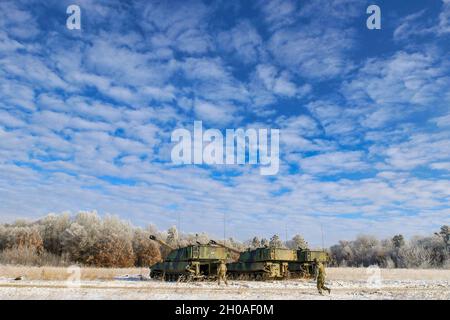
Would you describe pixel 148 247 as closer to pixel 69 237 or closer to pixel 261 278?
pixel 69 237

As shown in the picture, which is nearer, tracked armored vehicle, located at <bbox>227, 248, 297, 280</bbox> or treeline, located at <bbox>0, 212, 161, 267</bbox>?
tracked armored vehicle, located at <bbox>227, 248, 297, 280</bbox>

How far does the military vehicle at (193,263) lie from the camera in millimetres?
28000

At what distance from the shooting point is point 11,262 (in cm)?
4934

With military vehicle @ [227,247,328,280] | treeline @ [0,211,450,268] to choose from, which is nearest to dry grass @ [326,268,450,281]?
military vehicle @ [227,247,328,280]

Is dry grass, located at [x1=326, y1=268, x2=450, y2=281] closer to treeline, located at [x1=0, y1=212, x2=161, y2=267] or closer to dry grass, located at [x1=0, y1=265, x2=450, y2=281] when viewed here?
dry grass, located at [x1=0, y1=265, x2=450, y2=281]

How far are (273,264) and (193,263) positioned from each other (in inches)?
221

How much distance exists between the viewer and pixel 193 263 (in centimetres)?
2809

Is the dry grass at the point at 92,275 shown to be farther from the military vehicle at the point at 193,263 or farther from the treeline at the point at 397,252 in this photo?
the treeline at the point at 397,252

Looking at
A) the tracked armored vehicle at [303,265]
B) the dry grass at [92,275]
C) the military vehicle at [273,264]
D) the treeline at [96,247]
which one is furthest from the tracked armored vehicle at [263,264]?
the treeline at [96,247]

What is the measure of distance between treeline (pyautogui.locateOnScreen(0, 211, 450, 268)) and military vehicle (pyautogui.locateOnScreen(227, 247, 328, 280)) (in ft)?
40.5

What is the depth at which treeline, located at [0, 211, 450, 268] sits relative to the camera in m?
50.9

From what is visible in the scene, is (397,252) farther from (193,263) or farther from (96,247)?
(193,263)

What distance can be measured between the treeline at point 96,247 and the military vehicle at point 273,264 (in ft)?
40.5

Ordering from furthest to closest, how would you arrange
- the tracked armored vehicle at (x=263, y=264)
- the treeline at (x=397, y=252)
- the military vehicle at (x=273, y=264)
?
the treeline at (x=397, y=252) < the military vehicle at (x=273, y=264) < the tracked armored vehicle at (x=263, y=264)
